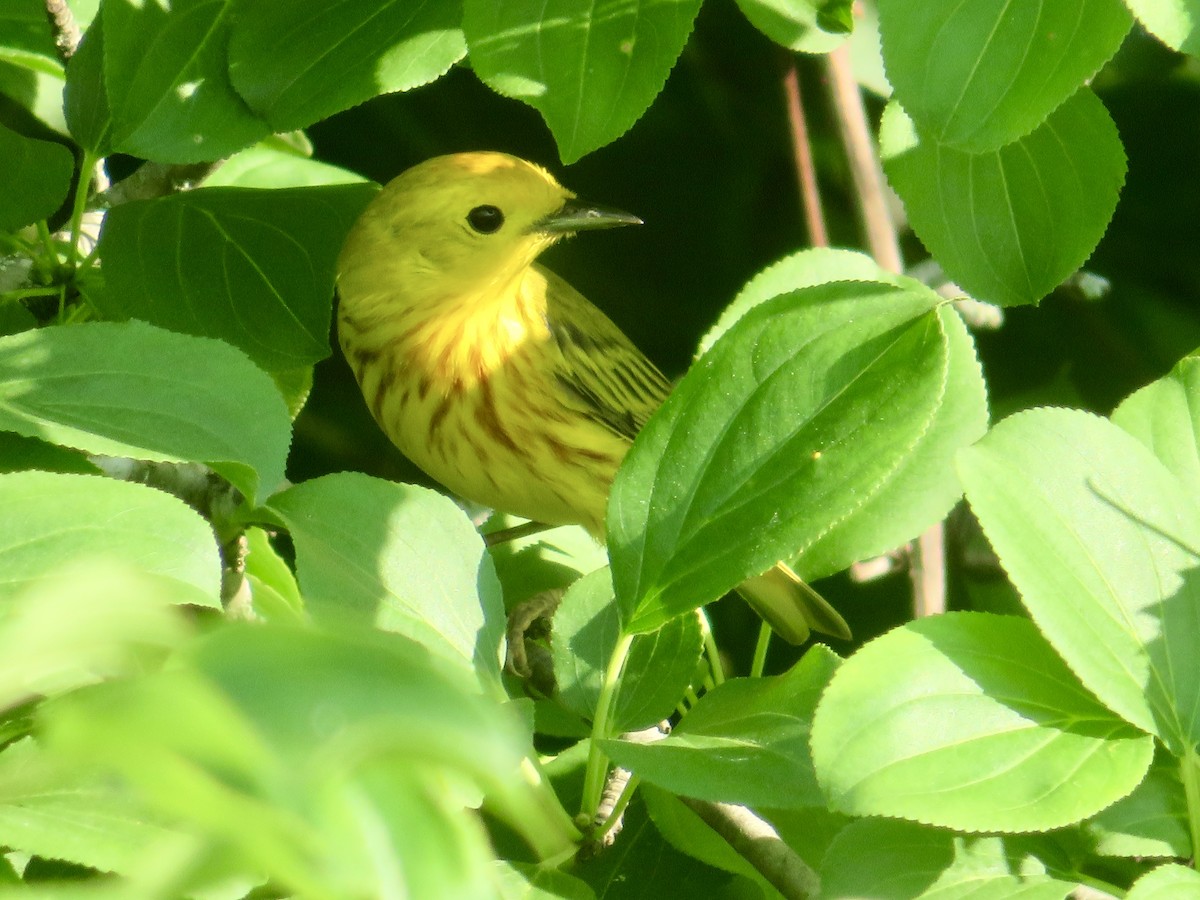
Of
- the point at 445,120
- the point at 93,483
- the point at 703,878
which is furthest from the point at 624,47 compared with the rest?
the point at 445,120

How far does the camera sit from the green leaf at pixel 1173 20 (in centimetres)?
124

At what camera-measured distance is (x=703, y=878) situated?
1.63 m

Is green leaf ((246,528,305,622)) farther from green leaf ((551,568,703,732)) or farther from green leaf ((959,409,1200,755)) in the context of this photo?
green leaf ((959,409,1200,755))

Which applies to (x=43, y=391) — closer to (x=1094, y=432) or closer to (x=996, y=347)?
(x=1094, y=432)

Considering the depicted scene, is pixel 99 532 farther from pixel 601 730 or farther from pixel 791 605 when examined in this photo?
pixel 791 605

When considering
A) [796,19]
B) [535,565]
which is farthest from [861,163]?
[796,19]

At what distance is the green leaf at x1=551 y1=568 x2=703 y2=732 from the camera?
146 cm

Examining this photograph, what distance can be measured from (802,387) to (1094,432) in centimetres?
28

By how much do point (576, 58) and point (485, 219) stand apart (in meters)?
1.43

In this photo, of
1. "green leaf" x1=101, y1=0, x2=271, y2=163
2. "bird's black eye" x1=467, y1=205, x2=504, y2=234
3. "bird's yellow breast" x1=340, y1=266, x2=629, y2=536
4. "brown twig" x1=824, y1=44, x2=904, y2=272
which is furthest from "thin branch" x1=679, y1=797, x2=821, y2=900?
"brown twig" x1=824, y1=44, x2=904, y2=272

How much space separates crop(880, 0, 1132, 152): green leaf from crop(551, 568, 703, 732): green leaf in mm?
585

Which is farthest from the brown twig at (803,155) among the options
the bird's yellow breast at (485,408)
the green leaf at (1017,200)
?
the green leaf at (1017,200)

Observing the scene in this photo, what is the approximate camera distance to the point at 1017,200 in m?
1.78

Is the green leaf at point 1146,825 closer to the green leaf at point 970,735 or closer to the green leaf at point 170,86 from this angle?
the green leaf at point 970,735
